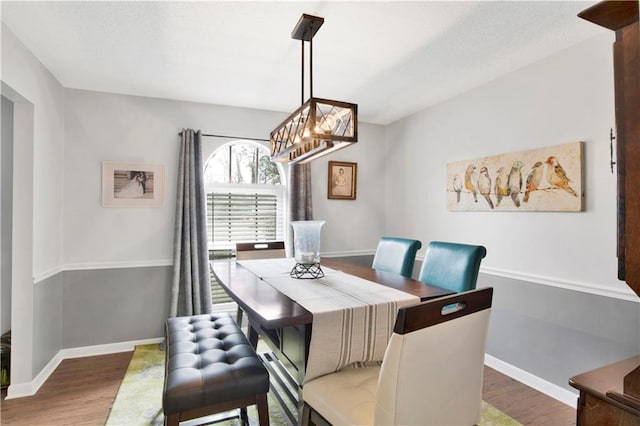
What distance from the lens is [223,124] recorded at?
147 inches

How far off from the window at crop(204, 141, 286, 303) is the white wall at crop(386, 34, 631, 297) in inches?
63.3

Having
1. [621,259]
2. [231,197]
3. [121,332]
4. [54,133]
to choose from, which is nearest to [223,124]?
[231,197]

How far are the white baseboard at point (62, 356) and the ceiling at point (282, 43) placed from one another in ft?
7.76

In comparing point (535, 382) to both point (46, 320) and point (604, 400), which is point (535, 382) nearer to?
point (604, 400)

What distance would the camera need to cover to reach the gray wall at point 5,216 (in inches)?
113

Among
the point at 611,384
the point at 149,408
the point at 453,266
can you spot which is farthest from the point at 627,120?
the point at 149,408

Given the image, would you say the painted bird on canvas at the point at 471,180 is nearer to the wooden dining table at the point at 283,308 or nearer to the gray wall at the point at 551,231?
the gray wall at the point at 551,231

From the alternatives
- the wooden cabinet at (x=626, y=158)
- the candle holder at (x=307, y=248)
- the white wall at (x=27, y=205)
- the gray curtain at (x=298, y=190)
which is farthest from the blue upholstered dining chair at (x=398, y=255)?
the white wall at (x=27, y=205)

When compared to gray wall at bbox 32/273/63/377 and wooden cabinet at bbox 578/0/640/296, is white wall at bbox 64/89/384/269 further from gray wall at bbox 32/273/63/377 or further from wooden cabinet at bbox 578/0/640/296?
wooden cabinet at bbox 578/0/640/296

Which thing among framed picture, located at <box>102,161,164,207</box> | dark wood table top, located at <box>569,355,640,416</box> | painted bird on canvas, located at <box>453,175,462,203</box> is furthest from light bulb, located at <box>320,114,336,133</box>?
framed picture, located at <box>102,161,164,207</box>

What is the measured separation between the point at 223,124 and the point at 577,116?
308 centimetres

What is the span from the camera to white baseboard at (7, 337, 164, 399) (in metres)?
2.51

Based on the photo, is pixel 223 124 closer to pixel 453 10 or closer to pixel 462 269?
pixel 453 10

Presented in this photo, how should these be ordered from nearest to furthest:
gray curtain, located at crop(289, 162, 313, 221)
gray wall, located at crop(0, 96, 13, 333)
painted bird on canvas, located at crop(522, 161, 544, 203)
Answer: painted bird on canvas, located at crop(522, 161, 544, 203)
gray wall, located at crop(0, 96, 13, 333)
gray curtain, located at crop(289, 162, 313, 221)
